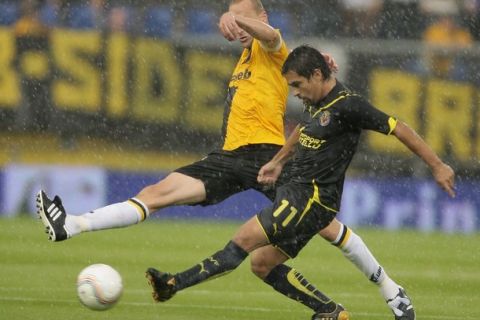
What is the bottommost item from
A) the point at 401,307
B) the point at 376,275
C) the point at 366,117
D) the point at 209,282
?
the point at 209,282

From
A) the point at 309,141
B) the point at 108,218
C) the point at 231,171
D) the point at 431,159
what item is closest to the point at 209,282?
the point at 231,171

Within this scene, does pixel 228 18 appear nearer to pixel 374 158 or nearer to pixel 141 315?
pixel 141 315

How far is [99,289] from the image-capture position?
7.85 meters

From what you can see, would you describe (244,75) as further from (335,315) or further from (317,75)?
(335,315)

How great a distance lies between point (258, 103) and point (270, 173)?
635 millimetres

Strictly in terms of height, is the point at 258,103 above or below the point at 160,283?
above

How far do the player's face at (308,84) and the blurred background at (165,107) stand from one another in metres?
7.58

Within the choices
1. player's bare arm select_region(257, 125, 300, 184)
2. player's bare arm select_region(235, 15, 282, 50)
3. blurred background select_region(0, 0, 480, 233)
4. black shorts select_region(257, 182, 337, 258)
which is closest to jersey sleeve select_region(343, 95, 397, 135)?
black shorts select_region(257, 182, 337, 258)

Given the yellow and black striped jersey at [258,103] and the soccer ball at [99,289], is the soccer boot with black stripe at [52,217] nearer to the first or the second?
the soccer ball at [99,289]

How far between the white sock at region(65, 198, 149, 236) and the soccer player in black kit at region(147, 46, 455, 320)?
0.81 meters

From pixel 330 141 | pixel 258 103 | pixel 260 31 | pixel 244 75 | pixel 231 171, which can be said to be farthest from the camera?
pixel 244 75

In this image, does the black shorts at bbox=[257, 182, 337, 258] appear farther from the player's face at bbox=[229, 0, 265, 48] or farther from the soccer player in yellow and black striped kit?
the player's face at bbox=[229, 0, 265, 48]

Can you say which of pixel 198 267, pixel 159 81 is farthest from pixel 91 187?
pixel 198 267

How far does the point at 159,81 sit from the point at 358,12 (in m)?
3.11
